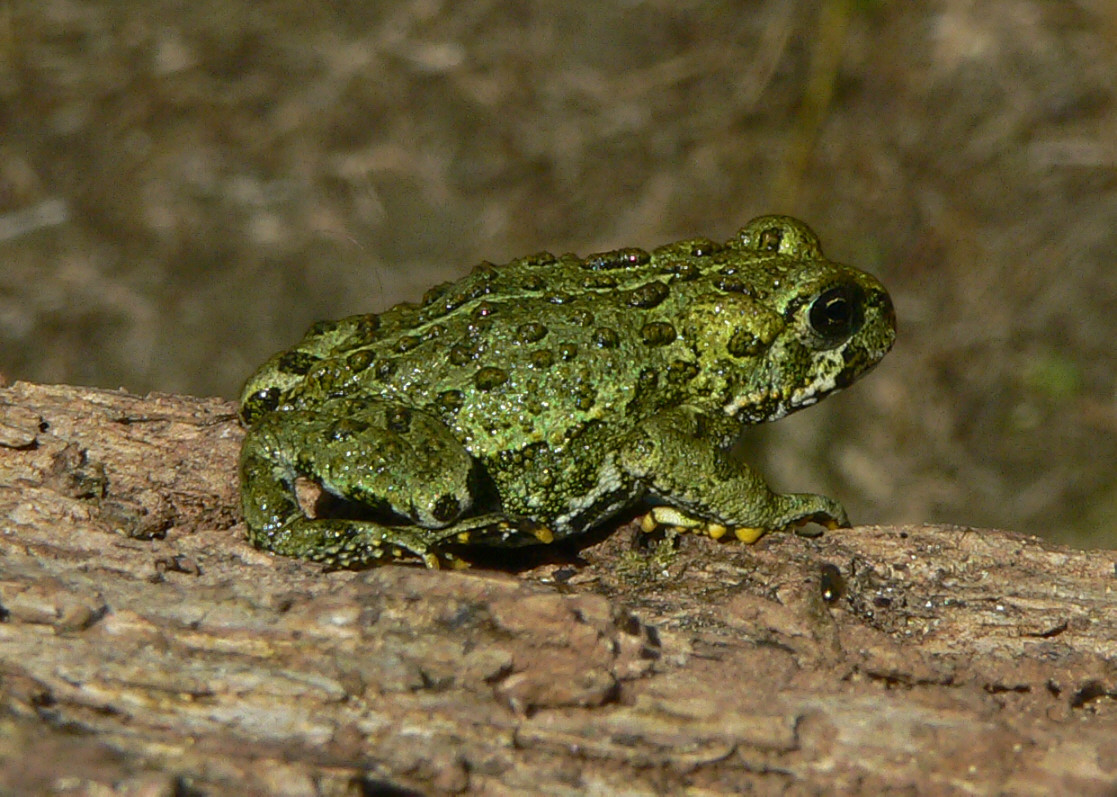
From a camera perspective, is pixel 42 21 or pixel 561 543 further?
pixel 42 21

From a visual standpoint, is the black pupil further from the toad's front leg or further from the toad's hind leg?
the toad's hind leg

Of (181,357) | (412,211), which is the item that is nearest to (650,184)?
(412,211)

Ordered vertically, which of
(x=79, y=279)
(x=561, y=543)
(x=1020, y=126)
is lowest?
(x=561, y=543)

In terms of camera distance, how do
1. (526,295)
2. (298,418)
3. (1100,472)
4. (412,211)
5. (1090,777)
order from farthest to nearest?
(412,211)
(1100,472)
(526,295)
(298,418)
(1090,777)

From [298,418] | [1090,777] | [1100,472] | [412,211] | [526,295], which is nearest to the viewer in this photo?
[1090,777]

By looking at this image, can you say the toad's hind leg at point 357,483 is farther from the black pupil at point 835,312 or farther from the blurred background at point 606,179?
the blurred background at point 606,179

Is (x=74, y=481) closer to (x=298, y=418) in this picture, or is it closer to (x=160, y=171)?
(x=298, y=418)

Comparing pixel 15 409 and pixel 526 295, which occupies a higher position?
pixel 526 295

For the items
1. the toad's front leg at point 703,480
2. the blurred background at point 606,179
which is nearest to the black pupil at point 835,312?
the toad's front leg at point 703,480
